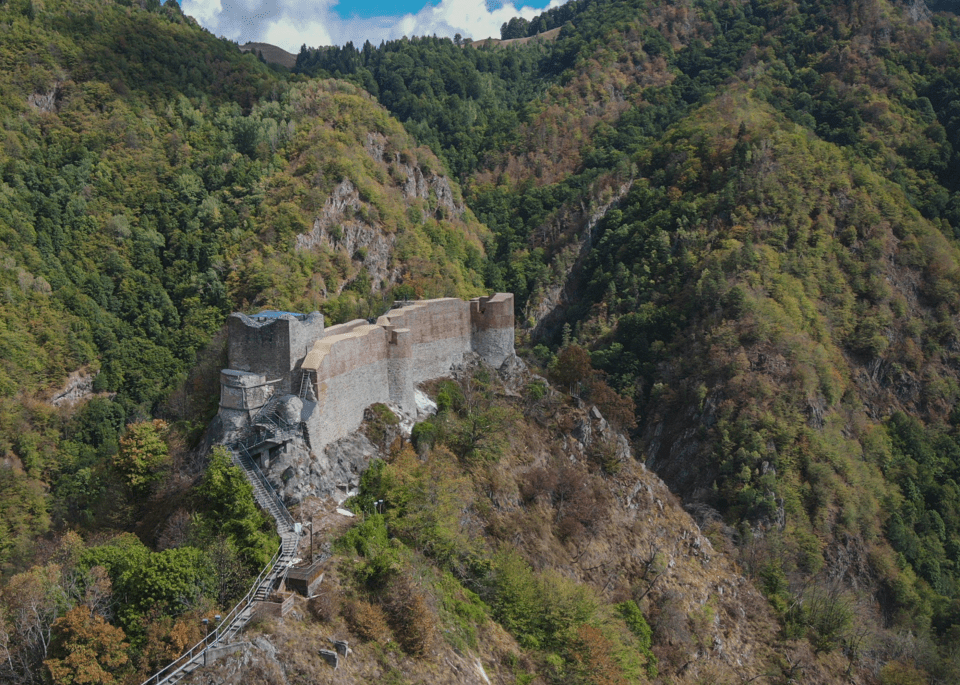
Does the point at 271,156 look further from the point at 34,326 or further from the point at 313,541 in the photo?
the point at 313,541

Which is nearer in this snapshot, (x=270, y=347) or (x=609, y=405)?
(x=270, y=347)

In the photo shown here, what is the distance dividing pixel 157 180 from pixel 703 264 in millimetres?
58642

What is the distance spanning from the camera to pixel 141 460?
32406mm

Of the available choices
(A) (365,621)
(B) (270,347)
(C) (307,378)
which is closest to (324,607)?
(A) (365,621)

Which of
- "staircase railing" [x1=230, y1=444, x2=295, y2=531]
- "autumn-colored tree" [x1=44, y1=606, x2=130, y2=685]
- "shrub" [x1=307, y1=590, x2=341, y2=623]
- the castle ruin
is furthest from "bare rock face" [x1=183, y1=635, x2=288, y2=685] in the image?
the castle ruin

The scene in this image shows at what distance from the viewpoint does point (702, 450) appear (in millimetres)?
69688

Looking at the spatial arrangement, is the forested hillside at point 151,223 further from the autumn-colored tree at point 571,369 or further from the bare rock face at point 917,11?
the bare rock face at point 917,11

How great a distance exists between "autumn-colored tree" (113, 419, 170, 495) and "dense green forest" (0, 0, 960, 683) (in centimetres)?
16

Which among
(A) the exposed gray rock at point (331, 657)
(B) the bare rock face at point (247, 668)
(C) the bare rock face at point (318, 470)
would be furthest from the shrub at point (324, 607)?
(C) the bare rock face at point (318, 470)

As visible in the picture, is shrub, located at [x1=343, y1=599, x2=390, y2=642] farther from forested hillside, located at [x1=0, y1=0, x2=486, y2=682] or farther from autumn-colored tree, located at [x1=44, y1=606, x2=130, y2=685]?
forested hillside, located at [x1=0, y1=0, x2=486, y2=682]

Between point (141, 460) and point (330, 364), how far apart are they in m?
8.44

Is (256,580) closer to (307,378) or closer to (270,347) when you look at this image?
(307,378)

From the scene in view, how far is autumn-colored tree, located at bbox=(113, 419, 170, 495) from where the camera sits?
106ft

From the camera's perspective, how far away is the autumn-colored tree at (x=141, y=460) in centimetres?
3234
